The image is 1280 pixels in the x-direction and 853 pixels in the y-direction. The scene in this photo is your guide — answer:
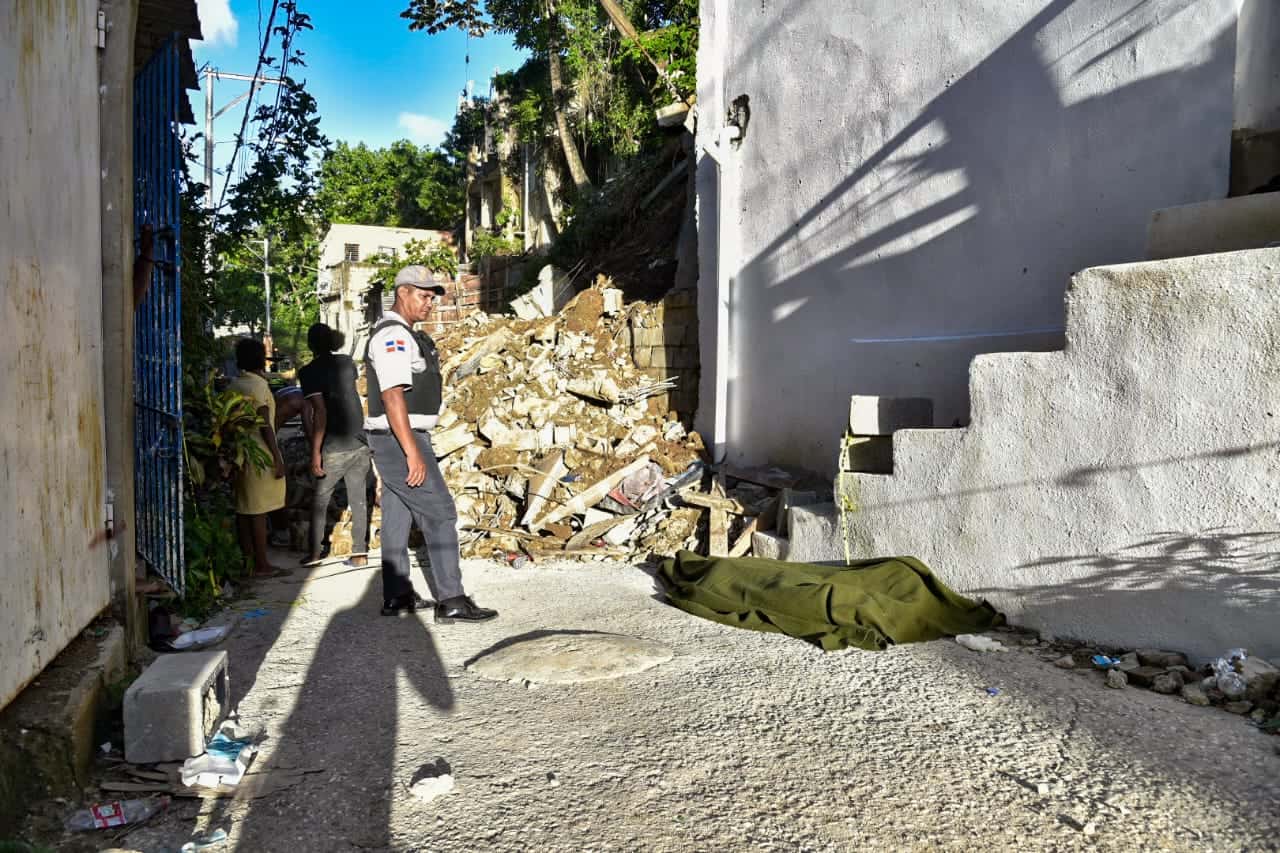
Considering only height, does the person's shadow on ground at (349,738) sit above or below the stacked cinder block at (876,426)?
below

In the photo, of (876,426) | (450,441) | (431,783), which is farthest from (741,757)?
(450,441)

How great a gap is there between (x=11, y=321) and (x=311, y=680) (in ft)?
6.58

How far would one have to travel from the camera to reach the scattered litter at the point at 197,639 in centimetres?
427

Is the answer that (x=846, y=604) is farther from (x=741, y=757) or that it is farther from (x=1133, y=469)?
(x=741, y=757)

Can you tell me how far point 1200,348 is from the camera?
3.65 metres

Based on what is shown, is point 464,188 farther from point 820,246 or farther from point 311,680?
point 311,680

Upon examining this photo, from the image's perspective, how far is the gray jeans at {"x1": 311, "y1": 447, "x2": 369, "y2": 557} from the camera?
6590 mm

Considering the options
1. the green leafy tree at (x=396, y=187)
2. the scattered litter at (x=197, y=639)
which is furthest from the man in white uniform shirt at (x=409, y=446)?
the green leafy tree at (x=396, y=187)

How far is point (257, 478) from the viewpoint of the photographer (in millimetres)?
6008

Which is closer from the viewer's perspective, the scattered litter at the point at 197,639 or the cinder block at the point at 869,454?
the scattered litter at the point at 197,639

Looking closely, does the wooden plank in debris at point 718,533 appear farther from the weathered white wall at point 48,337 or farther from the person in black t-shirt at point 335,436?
the weathered white wall at point 48,337

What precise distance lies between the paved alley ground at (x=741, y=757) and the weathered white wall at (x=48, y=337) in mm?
814

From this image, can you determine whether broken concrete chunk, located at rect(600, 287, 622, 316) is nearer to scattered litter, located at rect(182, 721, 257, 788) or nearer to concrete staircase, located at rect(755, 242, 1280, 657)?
concrete staircase, located at rect(755, 242, 1280, 657)

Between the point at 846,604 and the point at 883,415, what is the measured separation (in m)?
1.30
